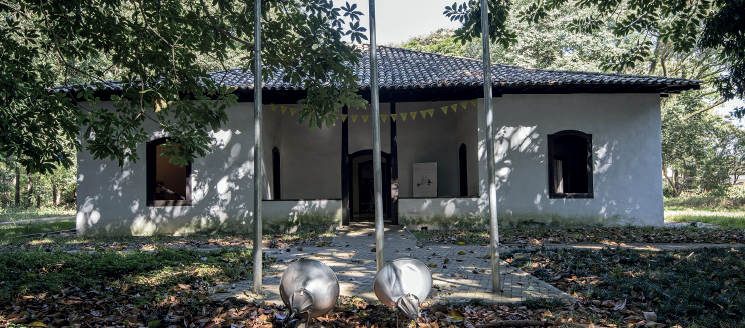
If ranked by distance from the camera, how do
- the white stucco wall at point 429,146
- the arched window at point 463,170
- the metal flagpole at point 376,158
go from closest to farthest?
the metal flagpole at point 376,158
the arched window at point 463,170
the white stucco wall at point 429,146

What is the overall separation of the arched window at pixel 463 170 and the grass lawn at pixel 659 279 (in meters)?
6.25

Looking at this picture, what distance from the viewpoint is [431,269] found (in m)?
5.86

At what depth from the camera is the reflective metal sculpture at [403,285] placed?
3.06 meters

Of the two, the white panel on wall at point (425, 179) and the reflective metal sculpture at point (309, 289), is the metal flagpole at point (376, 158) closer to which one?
→ the reflective metal sculpture at point (309, 289)

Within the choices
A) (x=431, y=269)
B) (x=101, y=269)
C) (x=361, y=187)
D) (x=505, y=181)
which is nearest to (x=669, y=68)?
(x=505, y=181)

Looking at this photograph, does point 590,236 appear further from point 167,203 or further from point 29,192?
point 29,192

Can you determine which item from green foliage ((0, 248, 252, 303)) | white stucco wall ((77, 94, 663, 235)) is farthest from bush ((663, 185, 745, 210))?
green foliage ((0, 248, 252, 303))

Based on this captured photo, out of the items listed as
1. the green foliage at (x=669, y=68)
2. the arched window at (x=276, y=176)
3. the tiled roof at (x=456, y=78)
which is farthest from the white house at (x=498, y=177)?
the green foliage at (x=669, y=68)

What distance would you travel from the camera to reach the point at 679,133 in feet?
71.0

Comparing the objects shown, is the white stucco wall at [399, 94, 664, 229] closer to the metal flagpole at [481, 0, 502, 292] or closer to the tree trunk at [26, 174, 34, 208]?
the metal flagpole at [481, 0, 502, 292]

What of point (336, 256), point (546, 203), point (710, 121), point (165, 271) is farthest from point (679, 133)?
point (165, 271)

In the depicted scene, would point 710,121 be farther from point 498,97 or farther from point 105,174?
point 105,174

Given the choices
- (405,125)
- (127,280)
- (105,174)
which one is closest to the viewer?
(127,280)

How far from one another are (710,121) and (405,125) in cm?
1778
